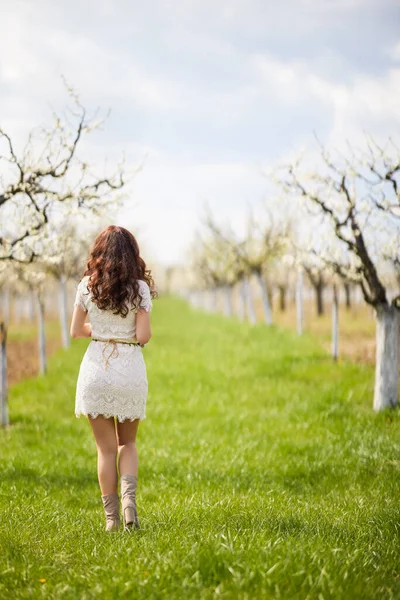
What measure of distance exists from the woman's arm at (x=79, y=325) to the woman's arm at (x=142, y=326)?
0.39 meters

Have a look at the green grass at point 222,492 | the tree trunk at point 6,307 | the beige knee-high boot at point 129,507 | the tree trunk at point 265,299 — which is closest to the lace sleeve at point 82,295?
the beige knee-high boot at point 129,507

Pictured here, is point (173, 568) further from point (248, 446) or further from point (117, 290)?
point (248, 446)

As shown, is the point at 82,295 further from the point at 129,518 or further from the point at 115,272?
the point at 129,518

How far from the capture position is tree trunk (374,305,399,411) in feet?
31.1

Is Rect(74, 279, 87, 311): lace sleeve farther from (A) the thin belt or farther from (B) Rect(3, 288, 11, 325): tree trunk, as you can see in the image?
(B) Rect(3, 288, 11, 325): tree trunk

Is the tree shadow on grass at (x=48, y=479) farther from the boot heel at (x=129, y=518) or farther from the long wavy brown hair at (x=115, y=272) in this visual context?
the long wavy brown hair at (x=115, y=272)

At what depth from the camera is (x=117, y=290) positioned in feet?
14.9

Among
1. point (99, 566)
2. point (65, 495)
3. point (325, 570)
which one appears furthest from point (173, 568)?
point (65, 495)

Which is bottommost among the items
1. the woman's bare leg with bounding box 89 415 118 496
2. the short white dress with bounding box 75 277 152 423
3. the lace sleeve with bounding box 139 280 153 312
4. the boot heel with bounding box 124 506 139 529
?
the boot heel with bounding box 124 506 139 529

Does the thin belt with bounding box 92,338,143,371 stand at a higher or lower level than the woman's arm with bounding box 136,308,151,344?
lower

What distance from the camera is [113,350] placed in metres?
4.59

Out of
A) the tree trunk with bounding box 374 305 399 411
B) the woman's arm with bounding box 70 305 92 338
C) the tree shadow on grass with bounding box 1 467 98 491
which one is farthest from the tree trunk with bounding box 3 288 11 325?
the woman's arm with bounding box 70 305 92 338

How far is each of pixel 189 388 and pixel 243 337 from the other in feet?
28.1

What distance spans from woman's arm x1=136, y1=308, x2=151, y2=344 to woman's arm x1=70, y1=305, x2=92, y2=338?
0.39 metres
